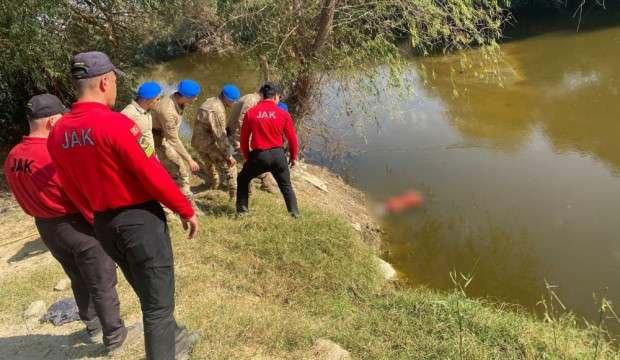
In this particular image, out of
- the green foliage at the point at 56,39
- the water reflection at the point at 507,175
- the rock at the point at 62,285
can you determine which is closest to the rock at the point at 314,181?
the water reflection at the point at 507,175

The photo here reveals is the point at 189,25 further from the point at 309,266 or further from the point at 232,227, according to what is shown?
the point at 309,266

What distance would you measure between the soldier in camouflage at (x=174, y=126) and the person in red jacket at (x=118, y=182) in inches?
116

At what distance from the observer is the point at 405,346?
368 cm

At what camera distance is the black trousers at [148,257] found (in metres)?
2.69

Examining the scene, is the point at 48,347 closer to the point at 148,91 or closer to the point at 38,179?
the point at 38,179

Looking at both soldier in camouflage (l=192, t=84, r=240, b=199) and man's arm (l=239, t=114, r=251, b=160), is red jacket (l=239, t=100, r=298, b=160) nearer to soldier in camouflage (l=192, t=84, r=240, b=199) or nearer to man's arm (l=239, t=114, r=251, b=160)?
man's arm (l=239, t=114, r=251, b=160)

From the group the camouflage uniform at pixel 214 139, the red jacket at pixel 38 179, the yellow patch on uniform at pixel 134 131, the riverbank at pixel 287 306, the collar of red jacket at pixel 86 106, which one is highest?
the collar of red jacket at pixel 86 106

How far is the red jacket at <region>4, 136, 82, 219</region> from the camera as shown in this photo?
10.7ft

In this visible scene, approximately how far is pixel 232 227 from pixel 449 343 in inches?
117

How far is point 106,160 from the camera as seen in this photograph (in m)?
2.54

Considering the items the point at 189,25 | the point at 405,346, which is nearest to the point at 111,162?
the point at 405,346

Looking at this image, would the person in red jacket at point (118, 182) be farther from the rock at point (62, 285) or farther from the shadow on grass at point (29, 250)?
the shadow on grass at point (29, 250)

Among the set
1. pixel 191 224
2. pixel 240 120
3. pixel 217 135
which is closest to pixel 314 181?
pixel 240 120

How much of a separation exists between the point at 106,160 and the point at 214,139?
3928 mm
